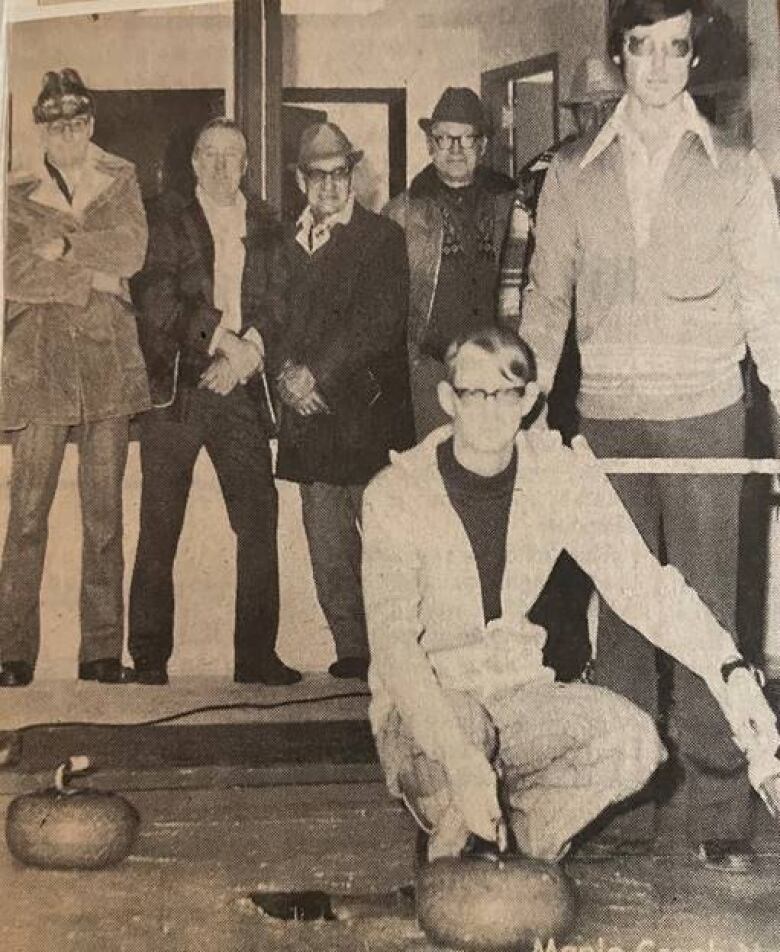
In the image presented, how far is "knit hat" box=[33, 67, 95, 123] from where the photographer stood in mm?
2227

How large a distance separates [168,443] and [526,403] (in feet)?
1.89

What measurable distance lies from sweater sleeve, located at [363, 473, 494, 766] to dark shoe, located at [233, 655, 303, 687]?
0.45ft

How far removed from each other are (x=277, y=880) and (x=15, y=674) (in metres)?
0.53

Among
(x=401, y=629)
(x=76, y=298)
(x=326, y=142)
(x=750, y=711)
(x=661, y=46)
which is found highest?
(x=661, y=46)

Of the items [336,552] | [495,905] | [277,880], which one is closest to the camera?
[495,905]

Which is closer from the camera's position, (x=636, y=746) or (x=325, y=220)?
(x=636, y=746)

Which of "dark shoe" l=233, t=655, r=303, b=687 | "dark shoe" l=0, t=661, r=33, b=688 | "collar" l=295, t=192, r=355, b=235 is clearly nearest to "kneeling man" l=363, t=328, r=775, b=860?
"dark shoe" l=233, t=655, r=303, b=687

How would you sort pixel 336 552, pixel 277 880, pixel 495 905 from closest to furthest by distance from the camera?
pixel 495 905, pixel 277 880, pixel 336 552

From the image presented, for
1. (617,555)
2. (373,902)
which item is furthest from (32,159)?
(373,902)

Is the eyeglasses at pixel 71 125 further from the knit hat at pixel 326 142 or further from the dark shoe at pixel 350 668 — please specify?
the dark shoe at pixel 350 668

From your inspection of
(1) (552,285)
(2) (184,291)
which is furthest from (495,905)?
(2) (184,291)

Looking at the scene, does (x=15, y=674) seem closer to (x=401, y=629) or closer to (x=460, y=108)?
(x=401, y=629)

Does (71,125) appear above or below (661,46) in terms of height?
below

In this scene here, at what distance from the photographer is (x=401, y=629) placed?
213cm
